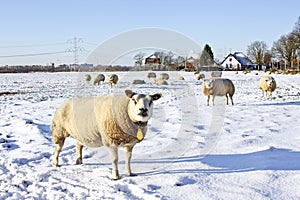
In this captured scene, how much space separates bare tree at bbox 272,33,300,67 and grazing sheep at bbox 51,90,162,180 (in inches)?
2317

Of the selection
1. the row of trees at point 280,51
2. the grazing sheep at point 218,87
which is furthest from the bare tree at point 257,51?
the grazing sheep at point 218,87

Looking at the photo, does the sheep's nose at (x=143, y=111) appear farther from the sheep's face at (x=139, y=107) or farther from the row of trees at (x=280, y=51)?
the row of trees at (x=280, y=51)

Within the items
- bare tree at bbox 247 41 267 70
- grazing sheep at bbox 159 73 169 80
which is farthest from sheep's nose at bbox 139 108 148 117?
bare tree at bbox 247 41 267 70

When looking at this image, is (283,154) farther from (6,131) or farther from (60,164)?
(6,131)

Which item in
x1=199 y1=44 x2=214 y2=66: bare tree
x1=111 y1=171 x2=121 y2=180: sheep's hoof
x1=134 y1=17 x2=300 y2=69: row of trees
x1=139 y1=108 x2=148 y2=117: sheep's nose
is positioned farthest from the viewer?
x1=134 y1=17 x2=300 y2=69: row of trees

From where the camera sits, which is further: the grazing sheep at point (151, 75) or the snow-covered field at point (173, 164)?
the grazing sheep at point (151, 75)

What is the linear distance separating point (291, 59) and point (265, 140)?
5995 centimetres

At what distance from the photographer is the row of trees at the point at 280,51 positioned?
5838cm

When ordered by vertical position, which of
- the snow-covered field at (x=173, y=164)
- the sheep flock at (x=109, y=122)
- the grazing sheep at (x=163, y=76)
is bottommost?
the snow-covered field at (x=173, y=164)

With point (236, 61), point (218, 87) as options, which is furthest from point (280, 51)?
point (218, 87)

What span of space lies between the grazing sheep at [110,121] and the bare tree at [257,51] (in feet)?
251

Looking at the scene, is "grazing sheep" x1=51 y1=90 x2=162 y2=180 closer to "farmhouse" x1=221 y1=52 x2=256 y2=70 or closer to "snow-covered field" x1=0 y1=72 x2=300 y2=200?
"snow-covered field" x1=0 y1=72 x2=300 y2=200

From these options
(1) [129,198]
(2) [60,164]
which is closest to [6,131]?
(2) [60,164]

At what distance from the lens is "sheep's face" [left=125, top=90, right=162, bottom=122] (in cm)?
494
